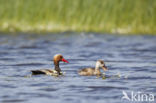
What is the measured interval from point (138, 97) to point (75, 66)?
8337 millimetres

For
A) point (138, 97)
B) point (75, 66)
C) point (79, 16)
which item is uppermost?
point (79, 16)

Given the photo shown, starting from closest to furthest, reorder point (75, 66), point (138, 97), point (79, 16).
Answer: point (138, 97), point (75, 66), point (79, 16)

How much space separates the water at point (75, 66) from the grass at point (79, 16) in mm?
990

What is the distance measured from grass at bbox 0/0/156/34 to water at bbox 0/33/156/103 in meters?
0.99

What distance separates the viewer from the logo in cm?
1435

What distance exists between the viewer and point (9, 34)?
3931 centimetres

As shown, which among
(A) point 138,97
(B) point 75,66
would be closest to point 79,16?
(B) point 75,66

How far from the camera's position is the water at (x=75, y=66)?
591 inches

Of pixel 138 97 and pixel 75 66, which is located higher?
pixel 75 66

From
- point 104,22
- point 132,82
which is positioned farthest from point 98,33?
point 132,82

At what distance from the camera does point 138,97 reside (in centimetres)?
1459

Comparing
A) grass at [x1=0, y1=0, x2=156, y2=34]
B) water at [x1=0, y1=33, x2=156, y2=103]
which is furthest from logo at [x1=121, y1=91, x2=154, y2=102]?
grass at [x1=0, y1=0, x2=156, y2=34]

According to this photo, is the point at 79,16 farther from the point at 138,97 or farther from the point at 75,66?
the point at 138,97

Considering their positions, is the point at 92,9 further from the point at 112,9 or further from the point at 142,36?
the point at 142,36
